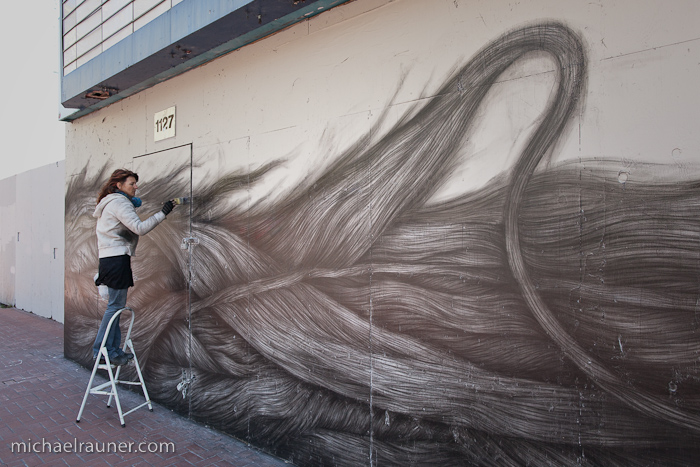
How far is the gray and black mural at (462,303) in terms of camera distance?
2297 millimetres

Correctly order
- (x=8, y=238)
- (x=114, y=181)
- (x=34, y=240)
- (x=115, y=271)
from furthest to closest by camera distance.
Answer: (x=8, y=238) → (x=34, y=240) → (x=114, y=181) → (x=115, y=271)

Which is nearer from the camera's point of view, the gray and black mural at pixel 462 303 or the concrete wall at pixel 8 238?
the gray and black mural at pixel 462 303

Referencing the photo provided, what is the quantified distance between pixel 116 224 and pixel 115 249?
248mm

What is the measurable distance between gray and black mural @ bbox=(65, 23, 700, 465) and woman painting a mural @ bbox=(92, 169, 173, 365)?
0.86 meters

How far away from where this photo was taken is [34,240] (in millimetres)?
11078

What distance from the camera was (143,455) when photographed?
13.4 feet

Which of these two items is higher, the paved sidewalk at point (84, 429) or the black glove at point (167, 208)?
the black glove at point (167, 208)

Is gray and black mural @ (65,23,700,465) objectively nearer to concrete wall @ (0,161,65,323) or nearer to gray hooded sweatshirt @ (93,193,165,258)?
gray hooded sweatshirt @ (93,193,165,258)

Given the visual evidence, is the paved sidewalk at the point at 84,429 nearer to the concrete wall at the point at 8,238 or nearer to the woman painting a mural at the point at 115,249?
the woman painting a mural at the point at 115,249

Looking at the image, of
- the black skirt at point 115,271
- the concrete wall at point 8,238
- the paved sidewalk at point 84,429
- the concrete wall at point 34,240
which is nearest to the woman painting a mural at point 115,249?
the black skirt at point 115,271

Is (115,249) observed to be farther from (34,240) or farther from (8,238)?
(8,238)

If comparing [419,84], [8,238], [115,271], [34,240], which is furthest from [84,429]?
[8,238]

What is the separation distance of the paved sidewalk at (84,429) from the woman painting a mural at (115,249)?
25.9 inches

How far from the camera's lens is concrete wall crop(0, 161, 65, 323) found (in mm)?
10203
